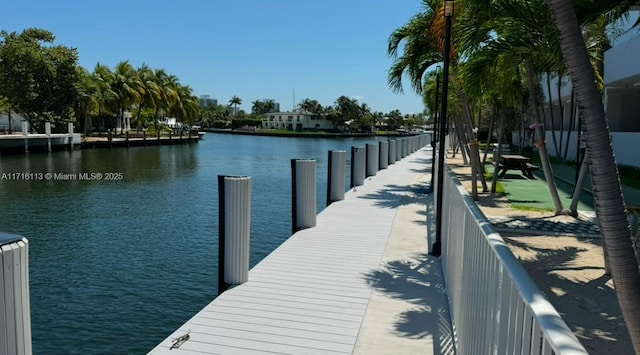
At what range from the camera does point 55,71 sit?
174 ft

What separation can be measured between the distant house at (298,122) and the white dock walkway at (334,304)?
137 m

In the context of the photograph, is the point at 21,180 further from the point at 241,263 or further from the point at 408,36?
the point at 241,263

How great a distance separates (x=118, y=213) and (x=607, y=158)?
577 inches

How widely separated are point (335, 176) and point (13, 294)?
11.1m

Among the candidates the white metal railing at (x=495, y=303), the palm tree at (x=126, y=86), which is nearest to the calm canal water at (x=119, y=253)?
the white metal railing at (x=495, y=303)

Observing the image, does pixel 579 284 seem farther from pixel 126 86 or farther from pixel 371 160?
pixel 126 86

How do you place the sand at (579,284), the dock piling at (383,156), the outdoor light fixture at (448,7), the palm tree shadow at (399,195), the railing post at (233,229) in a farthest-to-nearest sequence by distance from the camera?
1. the dock piling at (383,156)
2. the palm tree shadow at (399,195)
3. the outdoor light fixture at (448,7)
4. the railing post at (233,229)
5. the sand at (579,284)

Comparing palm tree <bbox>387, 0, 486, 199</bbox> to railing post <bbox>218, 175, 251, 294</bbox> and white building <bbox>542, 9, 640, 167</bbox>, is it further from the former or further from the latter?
railing post <bbox>218, 175, 251, 294</bbox>

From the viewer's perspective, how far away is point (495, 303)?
105 inches

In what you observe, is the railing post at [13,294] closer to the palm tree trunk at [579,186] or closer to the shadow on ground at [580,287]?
the shadow on ground at [580,287]

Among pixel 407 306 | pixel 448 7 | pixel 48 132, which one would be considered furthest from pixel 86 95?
pixel 407 306

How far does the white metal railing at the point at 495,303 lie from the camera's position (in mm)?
1730

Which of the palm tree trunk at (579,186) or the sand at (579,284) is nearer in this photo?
the sand at (579,284)

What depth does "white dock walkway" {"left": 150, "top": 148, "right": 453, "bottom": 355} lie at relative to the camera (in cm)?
486
